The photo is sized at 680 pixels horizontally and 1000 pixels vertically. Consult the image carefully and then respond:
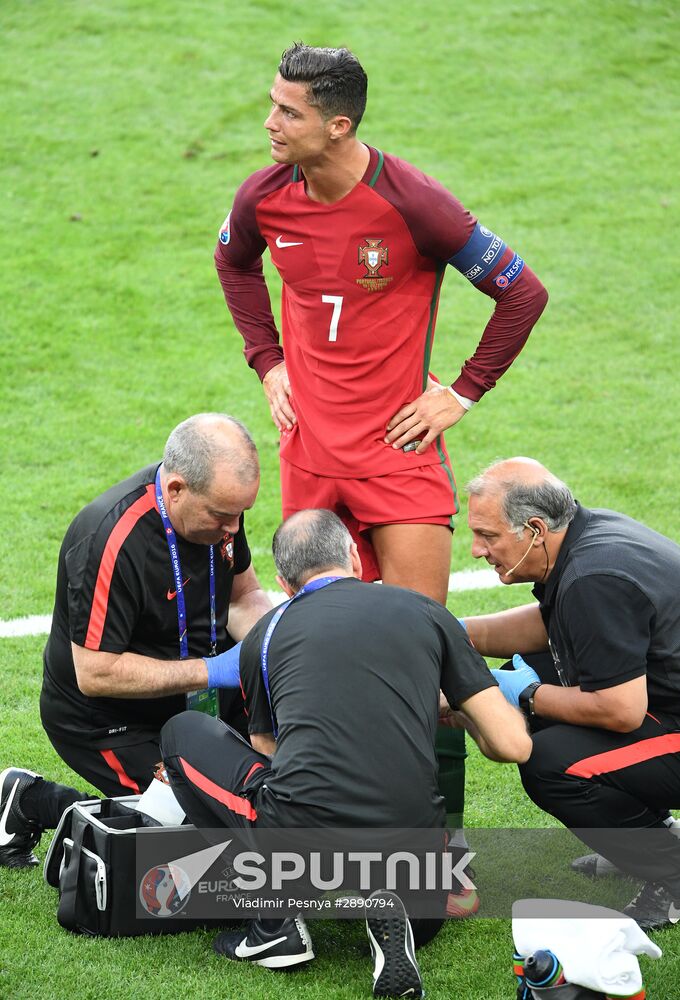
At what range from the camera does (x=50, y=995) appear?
3.67 meters

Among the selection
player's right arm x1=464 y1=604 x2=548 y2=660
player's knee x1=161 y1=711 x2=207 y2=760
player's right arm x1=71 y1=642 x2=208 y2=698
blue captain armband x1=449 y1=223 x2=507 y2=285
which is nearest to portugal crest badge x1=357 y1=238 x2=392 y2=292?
blue captain armband x1=449 y1=223 x2=507 y2=285

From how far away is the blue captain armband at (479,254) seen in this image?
4.56 metres

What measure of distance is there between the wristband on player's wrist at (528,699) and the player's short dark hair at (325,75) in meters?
2.04

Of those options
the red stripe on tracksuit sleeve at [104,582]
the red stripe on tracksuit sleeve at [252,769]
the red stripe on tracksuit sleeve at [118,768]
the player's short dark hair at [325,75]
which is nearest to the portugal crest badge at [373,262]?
the player's short dark hair at [325,75]

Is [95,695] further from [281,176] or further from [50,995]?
[281,176]

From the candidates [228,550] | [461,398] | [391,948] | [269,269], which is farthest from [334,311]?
[269,269]

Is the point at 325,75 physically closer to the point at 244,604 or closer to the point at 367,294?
the point at 367,294

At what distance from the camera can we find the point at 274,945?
381 cm

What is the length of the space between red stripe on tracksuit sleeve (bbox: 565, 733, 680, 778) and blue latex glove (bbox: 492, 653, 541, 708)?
0.34m

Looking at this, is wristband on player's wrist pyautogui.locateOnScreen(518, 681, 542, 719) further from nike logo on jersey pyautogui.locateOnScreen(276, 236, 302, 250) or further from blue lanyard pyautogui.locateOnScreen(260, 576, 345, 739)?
nike logo on jersey pyautogui.locateOnScreen(276, 236, 302, 250)

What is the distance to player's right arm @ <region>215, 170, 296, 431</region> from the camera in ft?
16.1

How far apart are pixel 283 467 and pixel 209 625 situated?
2.27 feet

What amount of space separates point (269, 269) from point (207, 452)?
6.73 m

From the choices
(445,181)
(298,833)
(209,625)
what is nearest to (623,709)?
(298,833)
